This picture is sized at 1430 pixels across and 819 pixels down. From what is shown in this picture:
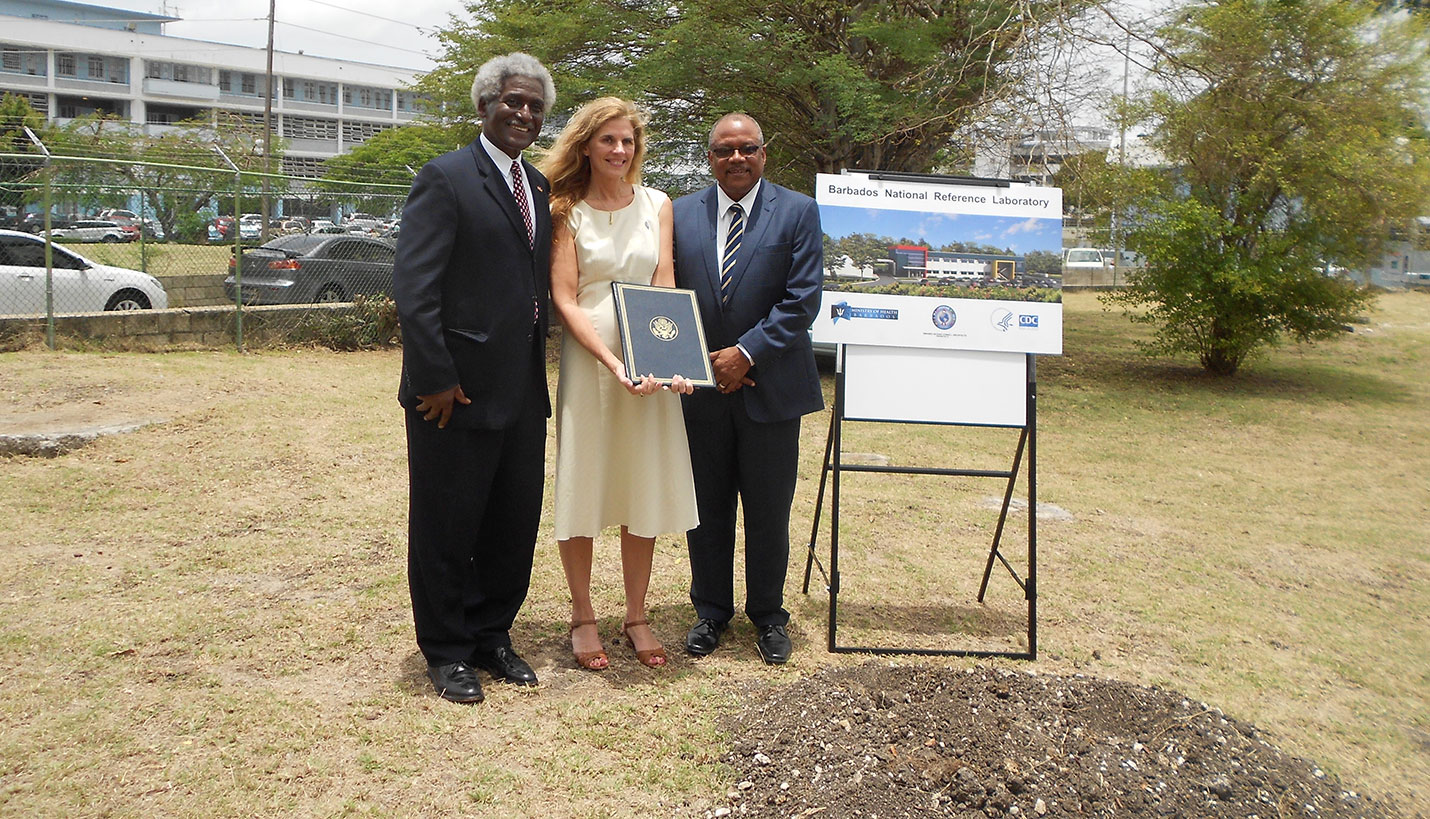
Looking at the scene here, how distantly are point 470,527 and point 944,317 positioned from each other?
6.89 feet

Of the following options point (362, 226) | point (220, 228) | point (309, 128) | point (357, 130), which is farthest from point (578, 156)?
point (357, 130)

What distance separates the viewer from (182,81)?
5638cm

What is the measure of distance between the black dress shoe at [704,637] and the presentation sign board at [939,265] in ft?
4.13

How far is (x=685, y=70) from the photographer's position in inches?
466

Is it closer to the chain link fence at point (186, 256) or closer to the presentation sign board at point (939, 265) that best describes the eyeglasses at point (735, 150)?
the presentation sign board at point (939, 265)

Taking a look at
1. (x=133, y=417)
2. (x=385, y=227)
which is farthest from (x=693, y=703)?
(x=385, y=227)

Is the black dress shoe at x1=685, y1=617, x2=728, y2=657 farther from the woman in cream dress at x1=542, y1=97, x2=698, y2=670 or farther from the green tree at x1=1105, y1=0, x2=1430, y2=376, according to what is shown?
the green tree at x1=1105, y1=0, x2=1430, y2=376

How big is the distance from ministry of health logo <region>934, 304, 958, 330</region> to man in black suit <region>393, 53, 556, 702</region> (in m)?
1.66

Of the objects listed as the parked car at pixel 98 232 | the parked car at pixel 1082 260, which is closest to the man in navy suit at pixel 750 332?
the parked car at pixel 98 232

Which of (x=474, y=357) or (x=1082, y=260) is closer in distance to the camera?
(x=474, y=357)

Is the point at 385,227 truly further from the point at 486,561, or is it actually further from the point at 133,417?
the point at 486,561

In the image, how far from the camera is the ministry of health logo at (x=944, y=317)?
445cm

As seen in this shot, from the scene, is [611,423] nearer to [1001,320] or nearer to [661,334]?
[661,334]

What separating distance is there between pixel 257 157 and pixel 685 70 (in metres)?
24.8
